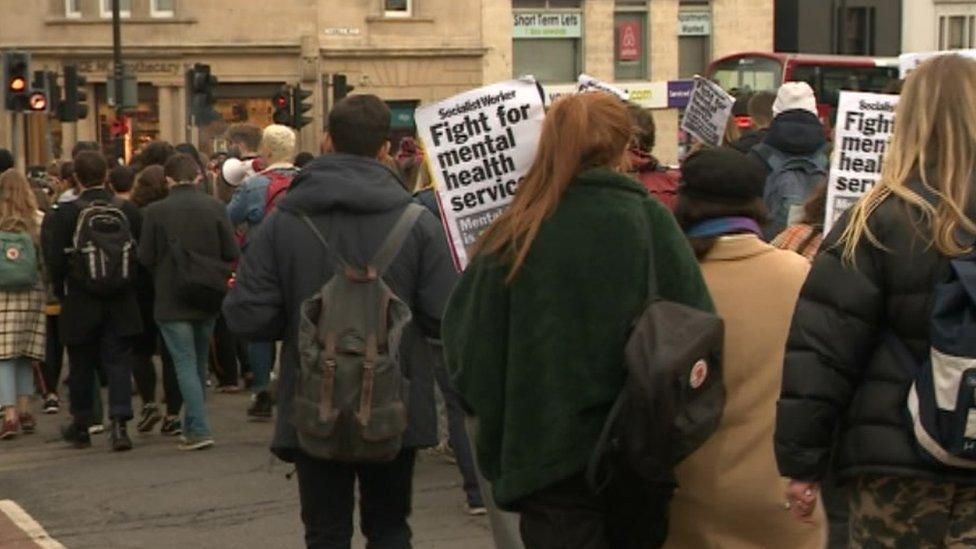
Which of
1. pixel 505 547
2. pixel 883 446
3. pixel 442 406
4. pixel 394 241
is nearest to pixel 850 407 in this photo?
pixel 883 446

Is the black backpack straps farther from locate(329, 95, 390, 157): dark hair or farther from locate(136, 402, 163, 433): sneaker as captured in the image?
locate(136, 402, 163, 433): sneaker

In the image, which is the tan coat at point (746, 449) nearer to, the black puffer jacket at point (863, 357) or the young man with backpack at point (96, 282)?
the black puffer jacket at point (863, 357)

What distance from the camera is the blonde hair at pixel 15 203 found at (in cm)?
1244

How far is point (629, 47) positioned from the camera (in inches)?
1944

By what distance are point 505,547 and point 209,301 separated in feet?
20.8

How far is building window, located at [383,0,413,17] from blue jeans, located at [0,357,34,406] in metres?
35.4

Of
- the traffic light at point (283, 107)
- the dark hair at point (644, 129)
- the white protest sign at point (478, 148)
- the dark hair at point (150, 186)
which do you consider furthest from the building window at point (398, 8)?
the white protest sign at point (478, 148)

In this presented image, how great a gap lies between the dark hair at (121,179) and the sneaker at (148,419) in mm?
1373

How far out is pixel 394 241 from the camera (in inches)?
257

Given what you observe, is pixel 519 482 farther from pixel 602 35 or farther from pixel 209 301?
pixel 602 35

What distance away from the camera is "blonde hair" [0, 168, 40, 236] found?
12438 mm

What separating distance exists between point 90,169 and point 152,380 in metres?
1.67

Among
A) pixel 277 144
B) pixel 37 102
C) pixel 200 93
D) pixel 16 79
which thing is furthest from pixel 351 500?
pixel 200 93

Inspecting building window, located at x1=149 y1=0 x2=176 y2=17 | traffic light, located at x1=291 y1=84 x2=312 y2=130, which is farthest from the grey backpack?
building window, located at x1=149 y1=0 x2=176 y2=17
